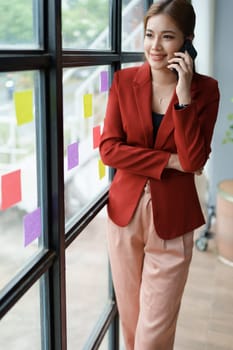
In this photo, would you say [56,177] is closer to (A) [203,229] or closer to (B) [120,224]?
(B) [120,224]

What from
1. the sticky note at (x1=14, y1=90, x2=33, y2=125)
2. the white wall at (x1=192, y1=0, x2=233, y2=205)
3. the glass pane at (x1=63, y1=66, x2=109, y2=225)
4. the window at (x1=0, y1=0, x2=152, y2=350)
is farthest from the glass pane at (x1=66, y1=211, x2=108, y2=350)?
the white wall at (x1=192, y1=0, x2=233, y2=205)

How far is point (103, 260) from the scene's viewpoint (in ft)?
7.65

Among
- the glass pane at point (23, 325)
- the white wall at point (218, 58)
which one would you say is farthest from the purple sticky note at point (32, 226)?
the white wall at point (218, 58)

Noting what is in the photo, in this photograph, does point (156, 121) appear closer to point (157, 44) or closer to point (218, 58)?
point (157, 44)

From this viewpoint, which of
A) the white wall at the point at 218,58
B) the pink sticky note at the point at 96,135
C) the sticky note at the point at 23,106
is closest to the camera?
Answer: the sticky note at the point at 23,106

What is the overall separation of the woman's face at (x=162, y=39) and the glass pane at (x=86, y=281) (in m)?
0.72

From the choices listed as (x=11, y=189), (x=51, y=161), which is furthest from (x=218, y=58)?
(x=11, y=189)

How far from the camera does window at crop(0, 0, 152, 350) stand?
1.19m

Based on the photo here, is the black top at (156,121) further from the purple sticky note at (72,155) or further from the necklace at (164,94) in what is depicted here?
the purple sticky note at (72,155)

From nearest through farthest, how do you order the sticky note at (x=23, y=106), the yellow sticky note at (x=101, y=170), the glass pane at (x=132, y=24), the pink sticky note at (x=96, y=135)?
1. the sticky note at (x=23, y=106)
2. the pink sticky note at (x=96, y=135)
3. the yellow sticky note at (x=101, y=170)
4. the glass pane at (x=132, y=24)

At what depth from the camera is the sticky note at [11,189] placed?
1158mm

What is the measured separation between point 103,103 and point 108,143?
387 mm

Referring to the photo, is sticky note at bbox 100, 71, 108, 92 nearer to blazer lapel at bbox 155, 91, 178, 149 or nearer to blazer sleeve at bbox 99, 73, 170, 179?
blazer sleeve at bbox 99, 73, 170, 179

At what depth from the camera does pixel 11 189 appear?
3.91 feet
